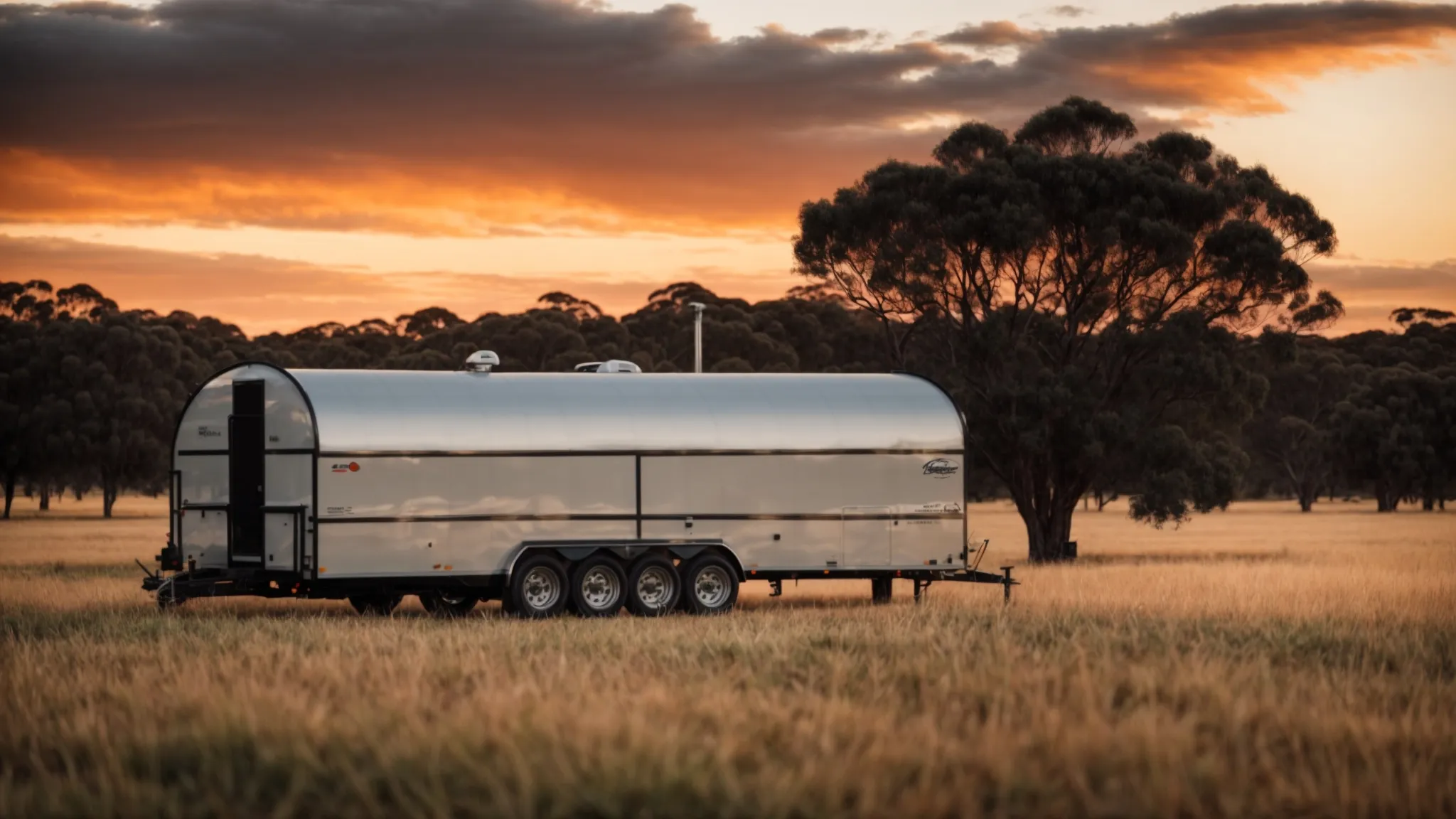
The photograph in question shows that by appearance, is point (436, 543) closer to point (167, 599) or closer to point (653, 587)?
point (653, 587)

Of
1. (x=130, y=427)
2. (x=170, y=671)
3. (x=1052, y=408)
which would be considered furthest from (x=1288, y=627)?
(x=130, y=427)

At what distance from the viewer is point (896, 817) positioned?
33.9 feet

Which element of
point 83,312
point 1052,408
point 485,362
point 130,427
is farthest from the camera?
point 83,312

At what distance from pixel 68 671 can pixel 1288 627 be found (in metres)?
13.8

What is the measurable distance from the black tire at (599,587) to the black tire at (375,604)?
285 cm

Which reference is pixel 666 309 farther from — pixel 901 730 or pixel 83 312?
pixel 901 730

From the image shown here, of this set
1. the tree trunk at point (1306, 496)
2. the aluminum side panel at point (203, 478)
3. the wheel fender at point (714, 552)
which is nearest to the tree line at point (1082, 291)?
the wheel fender at point (714, 552)

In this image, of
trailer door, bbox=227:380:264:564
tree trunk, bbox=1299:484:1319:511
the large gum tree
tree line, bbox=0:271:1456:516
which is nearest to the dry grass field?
trailer door, bbox=227:380:264:564

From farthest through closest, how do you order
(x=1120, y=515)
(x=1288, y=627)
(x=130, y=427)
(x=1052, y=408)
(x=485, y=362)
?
(x=1120, y=515), (x=130, y=427), (x=1052, y=408), (x=485, y=362), (x=1288, y=627)

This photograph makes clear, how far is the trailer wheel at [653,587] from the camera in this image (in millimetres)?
26375

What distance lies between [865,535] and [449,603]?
6.41m

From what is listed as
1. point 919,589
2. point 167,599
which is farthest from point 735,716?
point 919,589

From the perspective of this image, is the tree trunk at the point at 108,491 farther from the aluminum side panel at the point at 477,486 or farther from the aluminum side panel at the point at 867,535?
the aluminum side panel at the point at 867,535

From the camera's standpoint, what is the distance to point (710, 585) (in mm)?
27016
